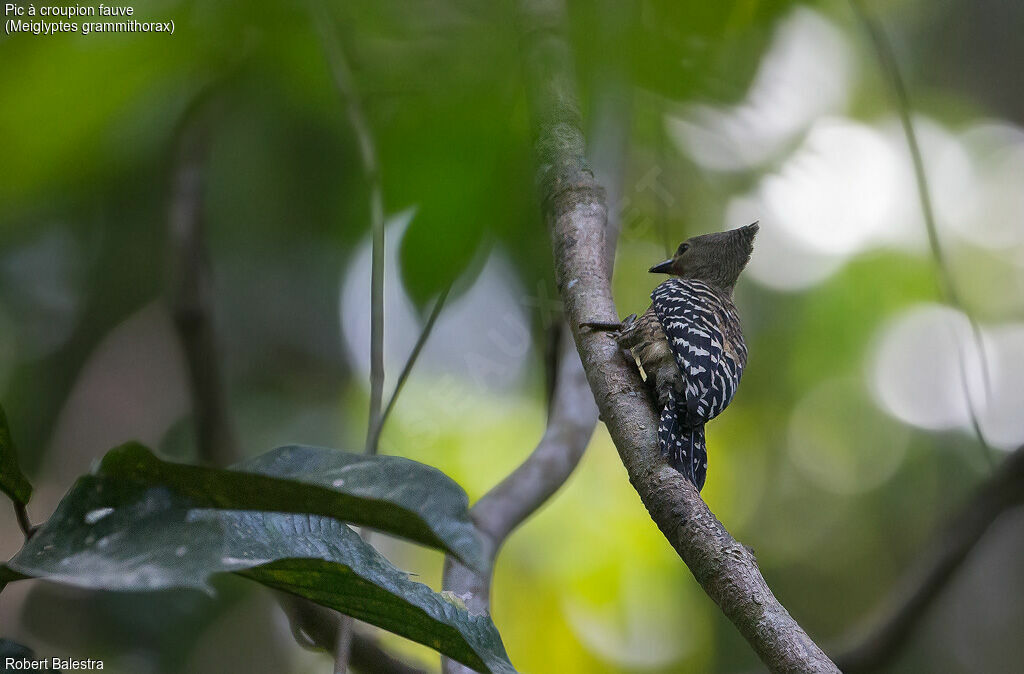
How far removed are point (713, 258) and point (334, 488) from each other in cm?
270

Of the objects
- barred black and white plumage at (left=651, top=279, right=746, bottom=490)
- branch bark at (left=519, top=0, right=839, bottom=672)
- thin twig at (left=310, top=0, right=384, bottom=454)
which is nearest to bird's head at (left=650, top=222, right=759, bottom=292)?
barred black and white plumage at (left=651, top=279, right=746, bottom=490)

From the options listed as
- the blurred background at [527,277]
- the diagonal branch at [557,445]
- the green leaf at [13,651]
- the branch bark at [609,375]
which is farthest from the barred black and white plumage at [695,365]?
the green leaf at [13,651]

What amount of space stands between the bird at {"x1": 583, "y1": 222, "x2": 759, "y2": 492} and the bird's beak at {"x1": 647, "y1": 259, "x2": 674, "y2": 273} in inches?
9.0

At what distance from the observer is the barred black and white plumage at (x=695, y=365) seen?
1975mm

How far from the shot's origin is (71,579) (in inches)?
25.0

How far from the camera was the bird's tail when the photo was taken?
1659 millimetres

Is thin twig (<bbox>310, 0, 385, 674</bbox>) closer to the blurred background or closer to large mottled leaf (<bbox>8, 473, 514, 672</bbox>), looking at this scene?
the blurred background

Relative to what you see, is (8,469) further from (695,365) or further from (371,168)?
(695,365)

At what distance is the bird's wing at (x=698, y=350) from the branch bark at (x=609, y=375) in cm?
36

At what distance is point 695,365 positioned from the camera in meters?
2.20

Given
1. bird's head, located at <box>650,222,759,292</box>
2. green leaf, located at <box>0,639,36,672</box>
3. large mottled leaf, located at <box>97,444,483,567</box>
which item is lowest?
green leaf, located at <box>0,639,36,672</box>

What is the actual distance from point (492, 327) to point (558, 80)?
44.1 inches

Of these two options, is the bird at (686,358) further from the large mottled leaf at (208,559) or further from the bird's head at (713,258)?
the large mottled leaf at (208,559)

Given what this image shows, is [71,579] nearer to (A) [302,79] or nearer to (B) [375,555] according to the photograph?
(B) [375,555]
